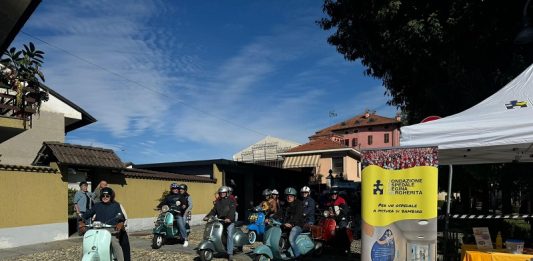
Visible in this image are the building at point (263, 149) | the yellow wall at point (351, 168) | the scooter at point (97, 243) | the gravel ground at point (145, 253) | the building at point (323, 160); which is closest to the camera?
the scooter at point (97, 243)

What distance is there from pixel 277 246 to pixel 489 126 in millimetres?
4695

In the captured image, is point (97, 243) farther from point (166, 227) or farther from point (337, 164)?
point (337, 164)

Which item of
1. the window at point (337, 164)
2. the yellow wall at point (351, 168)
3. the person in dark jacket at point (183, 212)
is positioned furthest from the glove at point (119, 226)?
the window at point (337, 164)

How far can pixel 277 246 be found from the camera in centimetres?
904

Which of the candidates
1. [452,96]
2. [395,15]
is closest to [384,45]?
[395,15]

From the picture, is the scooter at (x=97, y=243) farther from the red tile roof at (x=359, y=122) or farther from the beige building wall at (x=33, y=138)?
the red tile roof at (x=359, y=122)

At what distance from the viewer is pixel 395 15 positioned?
11016mm

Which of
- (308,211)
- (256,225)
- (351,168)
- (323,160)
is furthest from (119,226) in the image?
(351,168)

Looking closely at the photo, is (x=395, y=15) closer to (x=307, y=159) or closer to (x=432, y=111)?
(x=432, y=111)

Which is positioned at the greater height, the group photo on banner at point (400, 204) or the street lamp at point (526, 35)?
the street lamp at point (526, 35)

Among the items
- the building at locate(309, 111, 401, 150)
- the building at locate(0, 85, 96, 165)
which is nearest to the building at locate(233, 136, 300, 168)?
the building at locate(309, 111, 401, 150)

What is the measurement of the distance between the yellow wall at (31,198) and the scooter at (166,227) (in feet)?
11.3

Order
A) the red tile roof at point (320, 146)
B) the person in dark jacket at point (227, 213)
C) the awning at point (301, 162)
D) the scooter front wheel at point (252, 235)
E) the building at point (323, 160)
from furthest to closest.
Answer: the red tile roof at point (320, 146), the building at point (323, 160), the awning at point (301, 162), the scooter front wheel at point (252, 235), the person in dark jacket at point (227, 213)

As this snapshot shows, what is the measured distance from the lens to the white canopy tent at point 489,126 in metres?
5.97
